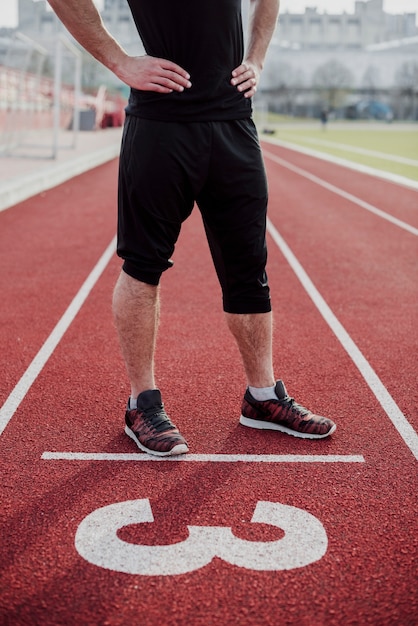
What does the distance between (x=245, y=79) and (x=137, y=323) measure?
3.41 feet

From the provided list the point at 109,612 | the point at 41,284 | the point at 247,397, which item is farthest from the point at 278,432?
the point at 41,284

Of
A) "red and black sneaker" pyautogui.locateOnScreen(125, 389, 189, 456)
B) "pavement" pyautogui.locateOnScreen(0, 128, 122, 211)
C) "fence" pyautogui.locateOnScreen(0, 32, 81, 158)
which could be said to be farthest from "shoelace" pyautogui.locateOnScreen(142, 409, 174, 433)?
"fence" pyautogui.locateOnScreen(0, 32, 81, 158)

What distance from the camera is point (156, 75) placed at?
9.66ft

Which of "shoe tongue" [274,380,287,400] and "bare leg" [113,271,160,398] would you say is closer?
"bare leg" [113,271,160,398]

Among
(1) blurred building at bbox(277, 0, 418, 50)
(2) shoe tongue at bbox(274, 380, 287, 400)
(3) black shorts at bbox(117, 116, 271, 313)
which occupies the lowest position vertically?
(2) shoe tongue at bbox(274, 380, 287, 400)

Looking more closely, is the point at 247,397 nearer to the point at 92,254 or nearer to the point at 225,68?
the point at 225,68

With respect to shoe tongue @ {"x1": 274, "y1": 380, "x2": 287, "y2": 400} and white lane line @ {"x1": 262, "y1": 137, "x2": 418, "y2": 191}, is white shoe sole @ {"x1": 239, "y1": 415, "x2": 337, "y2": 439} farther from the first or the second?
white lane line @ {"x1": 262, "y1": 137, "x2": 418, "y2": 191}

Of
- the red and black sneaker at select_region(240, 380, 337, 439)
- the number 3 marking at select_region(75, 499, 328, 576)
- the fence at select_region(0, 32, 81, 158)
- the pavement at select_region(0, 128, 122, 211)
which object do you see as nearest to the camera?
the number 3 marking at select_region(75, 499, 328, 576)

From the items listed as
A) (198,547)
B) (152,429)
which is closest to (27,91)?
(152,429)

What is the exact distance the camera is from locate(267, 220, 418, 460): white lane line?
3.56 meters

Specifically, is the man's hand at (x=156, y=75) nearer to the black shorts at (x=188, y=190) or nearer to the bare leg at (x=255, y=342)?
the black shorts at (x=188, y=190)

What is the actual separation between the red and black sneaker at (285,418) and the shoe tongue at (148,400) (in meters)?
0.44

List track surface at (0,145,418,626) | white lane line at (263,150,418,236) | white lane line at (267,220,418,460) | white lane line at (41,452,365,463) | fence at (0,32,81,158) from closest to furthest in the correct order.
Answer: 1. track surface at (0,145,418,626)
2. white lane line at (41,452,365,463)
3. white lane line at (267,220,418,460)
4. white lane line at (263,150,418,236)
5. fence at (0,32,81,158)

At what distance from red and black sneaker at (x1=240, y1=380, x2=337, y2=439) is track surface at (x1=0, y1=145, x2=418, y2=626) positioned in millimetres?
63
